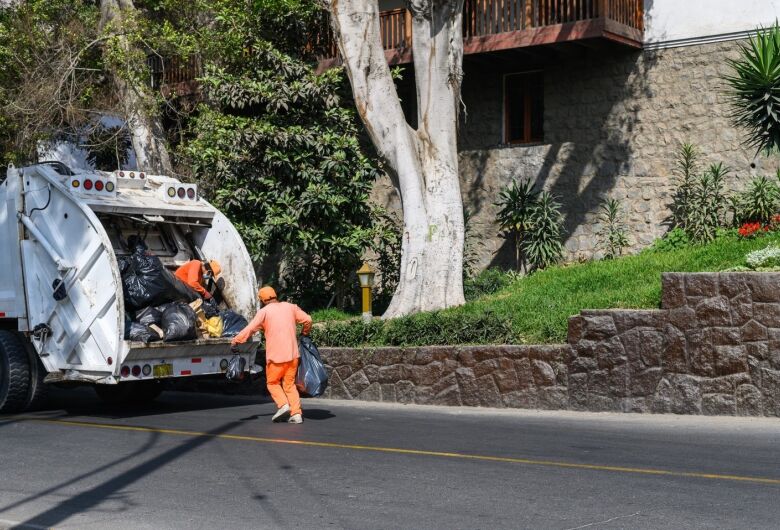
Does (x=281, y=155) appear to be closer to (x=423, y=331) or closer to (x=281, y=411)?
(x=423, y=331)

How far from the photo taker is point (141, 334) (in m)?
12.2

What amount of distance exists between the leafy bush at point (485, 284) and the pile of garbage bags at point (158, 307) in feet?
19.1

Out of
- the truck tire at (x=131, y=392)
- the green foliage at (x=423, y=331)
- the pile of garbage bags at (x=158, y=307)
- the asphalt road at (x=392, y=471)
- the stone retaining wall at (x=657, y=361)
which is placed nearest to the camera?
the asphalt road at (x=392, y=471)

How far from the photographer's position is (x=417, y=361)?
46.4ft

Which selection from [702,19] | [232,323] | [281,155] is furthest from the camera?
[702,19]

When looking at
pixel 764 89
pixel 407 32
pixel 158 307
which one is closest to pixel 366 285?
pixel 158 307

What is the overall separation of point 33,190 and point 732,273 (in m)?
8.10

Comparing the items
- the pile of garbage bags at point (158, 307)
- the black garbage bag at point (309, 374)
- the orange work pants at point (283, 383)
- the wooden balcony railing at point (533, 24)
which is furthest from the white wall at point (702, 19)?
the orange work pants at point (283, 383)

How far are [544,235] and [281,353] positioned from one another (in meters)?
9.66

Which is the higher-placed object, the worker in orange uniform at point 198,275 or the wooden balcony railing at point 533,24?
the wooden balcony railing at point 533,24

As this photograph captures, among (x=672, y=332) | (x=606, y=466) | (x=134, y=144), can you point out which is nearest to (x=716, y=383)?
(x=672, y=332)

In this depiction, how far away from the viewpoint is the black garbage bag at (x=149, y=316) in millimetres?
12477

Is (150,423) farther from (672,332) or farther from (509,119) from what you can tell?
(509,119)

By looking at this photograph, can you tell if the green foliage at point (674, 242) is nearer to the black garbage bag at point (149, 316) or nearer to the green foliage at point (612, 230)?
the green foliage at point (612, 230)
